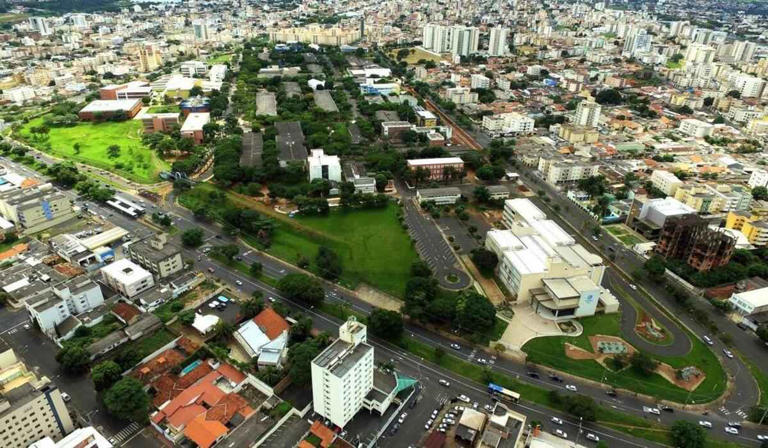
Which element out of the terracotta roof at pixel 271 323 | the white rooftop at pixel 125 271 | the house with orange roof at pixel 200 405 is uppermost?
the white rooftop at pixel 125 271

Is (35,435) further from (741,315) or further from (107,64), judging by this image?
(107,64)

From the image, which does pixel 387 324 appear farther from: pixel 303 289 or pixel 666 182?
pixel 666 182

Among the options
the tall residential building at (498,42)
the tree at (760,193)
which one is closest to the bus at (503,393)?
the tree at (760,193)

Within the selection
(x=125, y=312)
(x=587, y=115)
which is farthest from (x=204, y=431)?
(x=587, y=115)

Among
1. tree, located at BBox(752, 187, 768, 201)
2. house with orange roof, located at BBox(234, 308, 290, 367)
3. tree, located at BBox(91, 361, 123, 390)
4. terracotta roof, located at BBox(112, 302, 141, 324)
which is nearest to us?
tree, located at BBox(91, 361, 123, 390)

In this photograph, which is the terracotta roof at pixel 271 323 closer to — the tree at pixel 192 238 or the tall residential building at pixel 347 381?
the tall residential building at pixel 347 381

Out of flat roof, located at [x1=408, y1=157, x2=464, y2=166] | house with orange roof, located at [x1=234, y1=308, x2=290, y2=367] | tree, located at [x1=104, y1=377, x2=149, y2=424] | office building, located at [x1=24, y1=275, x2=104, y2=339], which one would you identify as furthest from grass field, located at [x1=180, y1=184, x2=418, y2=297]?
tree, located at [x1=104, y1=377, x2=149, y2=424]

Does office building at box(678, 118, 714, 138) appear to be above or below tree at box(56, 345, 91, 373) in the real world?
above

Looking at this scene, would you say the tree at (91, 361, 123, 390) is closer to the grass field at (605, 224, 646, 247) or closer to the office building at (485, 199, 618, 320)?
the office building at (485, 199, 618, 320)
